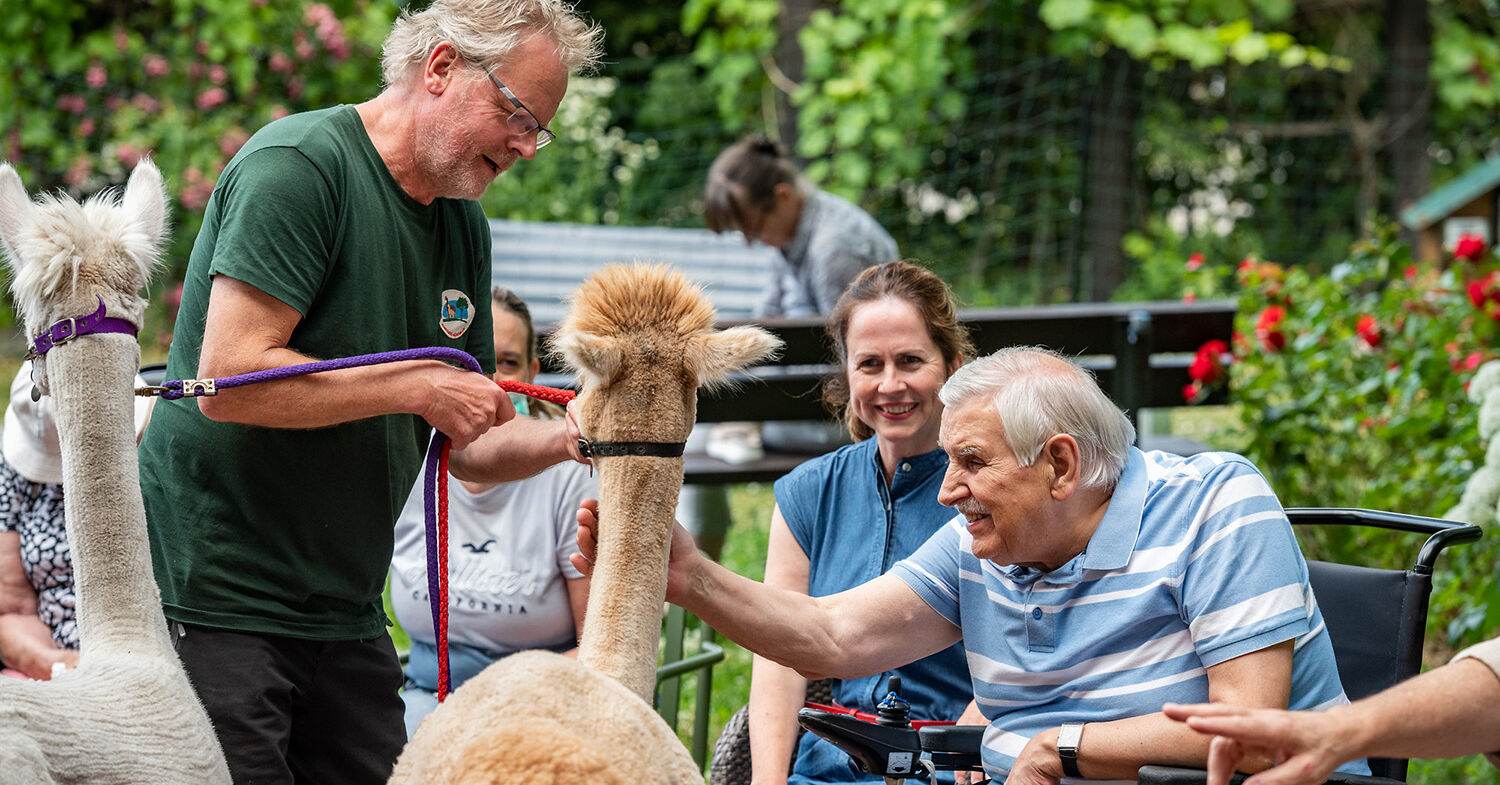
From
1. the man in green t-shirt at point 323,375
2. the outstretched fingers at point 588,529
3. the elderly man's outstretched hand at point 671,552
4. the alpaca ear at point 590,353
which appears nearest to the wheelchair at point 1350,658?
the elderly man's outstretched hand at point 671,552

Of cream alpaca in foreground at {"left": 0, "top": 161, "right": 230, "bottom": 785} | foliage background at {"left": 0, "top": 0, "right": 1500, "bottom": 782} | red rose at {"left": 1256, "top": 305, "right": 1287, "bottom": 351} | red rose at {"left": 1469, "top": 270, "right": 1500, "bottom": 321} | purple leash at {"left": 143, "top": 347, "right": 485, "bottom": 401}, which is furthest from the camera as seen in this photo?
foliage background at {"left": 0, "top": 0, "right": 1500, "bottom": 782}

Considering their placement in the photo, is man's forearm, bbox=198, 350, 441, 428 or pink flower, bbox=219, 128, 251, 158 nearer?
man's forearm, bbox=198, 350, 441, 428

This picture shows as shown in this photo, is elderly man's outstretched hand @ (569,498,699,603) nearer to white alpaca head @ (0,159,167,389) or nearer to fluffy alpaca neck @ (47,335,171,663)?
fluffy alpaca neck @ (47,335,171,663)

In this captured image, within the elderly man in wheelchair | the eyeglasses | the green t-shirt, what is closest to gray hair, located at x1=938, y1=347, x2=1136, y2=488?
the elderly man in wheelchair

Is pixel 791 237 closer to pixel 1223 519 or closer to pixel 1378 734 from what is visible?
pixel 1223 519

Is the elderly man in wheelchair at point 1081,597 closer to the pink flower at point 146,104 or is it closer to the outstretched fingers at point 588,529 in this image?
the outstretched fingers at point 588,529

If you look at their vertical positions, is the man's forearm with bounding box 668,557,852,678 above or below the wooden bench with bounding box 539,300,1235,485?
below

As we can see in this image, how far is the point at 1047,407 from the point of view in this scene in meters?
2.22

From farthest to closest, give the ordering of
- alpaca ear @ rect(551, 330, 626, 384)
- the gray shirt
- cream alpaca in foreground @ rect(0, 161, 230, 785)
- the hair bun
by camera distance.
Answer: the hair bun, the gray shirt, cream alpaca in foreground @ rect(0, 161, 230, 785), alpaca ear @ rect(551, 330, 626, 384)

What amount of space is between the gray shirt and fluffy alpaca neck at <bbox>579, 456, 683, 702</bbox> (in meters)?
2.87

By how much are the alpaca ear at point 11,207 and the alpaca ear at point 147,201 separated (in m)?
0.14

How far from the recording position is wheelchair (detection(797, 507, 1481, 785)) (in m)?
2.26

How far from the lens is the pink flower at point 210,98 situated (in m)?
8.04

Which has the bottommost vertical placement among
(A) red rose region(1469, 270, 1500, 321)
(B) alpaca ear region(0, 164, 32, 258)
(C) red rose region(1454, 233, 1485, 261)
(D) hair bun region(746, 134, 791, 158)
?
(A) red rose region(1469, 270, 1500, 321)
